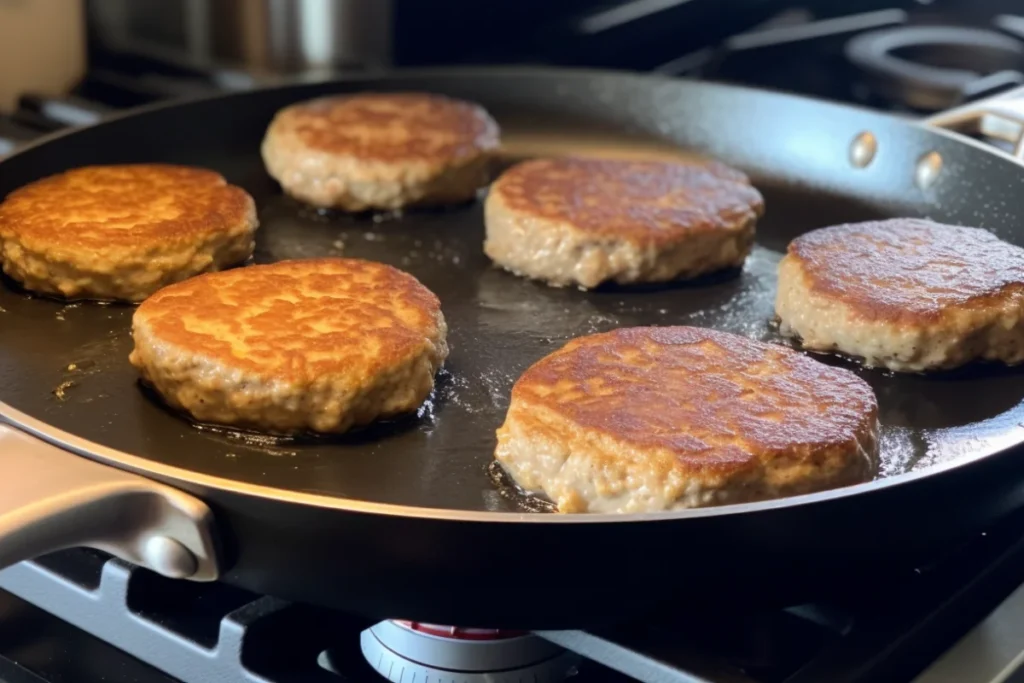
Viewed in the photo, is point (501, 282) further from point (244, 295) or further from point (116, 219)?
point (116, 219)

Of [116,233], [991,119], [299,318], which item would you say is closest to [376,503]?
[299,318]

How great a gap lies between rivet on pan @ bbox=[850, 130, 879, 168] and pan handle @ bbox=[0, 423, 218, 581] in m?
1.35

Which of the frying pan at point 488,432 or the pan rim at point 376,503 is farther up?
the pan rim at point 376,503

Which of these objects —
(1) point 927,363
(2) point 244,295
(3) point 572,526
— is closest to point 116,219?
(2) point 244,295

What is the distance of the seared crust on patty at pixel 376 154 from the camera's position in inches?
73.1

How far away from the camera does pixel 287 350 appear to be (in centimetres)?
132

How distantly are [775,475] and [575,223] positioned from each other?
631mm

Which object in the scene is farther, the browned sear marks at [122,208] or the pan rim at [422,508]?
the browned sear marks at [122,208]

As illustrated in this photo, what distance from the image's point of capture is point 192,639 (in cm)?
112

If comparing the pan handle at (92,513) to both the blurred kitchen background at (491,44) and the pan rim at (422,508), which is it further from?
the blurred kitchen background at (491,44)

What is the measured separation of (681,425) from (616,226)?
21.4 inches

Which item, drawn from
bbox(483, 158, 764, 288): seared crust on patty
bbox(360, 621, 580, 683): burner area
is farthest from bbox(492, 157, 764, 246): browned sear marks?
bbox(360, 621, 580, 683): burner area

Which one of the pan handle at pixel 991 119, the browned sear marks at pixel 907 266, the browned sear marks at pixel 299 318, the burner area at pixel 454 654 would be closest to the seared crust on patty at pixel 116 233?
the browned sear marks at pixel 299 318

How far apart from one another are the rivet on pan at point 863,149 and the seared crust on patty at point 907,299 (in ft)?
1.23
